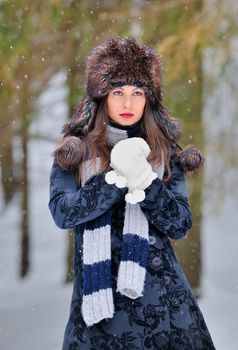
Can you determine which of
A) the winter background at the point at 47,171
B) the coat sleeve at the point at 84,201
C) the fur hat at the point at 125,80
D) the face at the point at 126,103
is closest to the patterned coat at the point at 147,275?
the coat sleeve at the point at 84,201

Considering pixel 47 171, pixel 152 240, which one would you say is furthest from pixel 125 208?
pixel 47 171

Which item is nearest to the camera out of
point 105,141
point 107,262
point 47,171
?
point 107,262

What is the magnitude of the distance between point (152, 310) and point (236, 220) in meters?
5.84

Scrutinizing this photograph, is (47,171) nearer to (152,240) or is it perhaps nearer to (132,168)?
(152,240)

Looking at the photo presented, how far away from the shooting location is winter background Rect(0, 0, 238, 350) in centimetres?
659

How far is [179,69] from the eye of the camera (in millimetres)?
6836

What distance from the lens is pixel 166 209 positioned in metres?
2.99

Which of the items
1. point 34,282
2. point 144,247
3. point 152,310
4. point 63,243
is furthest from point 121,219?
point 63,243

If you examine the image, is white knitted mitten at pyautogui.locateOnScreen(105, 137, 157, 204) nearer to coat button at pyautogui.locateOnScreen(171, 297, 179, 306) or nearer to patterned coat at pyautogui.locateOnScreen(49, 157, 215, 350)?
patterned coat at pyautogui.locateOnScreen(49, 157, 215, 350)

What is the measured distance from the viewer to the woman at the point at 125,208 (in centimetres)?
297

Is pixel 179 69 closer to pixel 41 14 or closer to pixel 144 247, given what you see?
pixel 41 14

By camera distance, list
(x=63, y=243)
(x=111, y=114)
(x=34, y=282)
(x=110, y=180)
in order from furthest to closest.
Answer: (x=63, y=243)
(x=34, y=282)
(x=111, y=114)
(x=110, y=180)

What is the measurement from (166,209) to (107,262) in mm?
295

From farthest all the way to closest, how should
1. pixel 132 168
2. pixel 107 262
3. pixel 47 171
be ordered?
pixel 47 171 → pixel 107 262 → pixel 132 168
